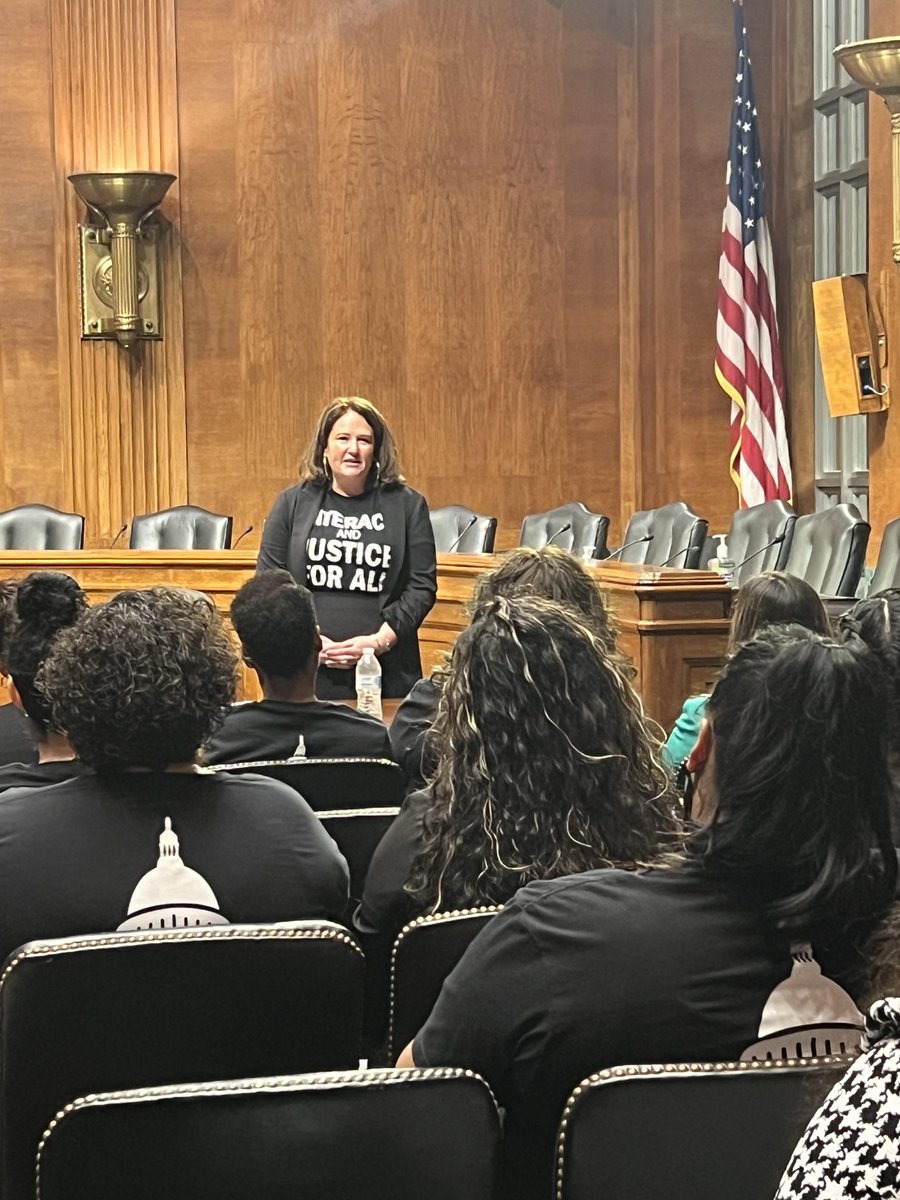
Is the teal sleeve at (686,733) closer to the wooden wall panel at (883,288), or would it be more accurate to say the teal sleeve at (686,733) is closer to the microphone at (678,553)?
the microphone at (678,553)

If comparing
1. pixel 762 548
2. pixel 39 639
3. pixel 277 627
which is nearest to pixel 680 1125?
pixel 39 639

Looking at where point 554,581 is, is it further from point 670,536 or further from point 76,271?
point 76,271

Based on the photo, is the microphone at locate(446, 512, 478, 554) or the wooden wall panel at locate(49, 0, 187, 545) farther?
the wooden wall panel at locate(49, 0, 187, 545)

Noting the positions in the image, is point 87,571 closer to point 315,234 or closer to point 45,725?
point 315,234

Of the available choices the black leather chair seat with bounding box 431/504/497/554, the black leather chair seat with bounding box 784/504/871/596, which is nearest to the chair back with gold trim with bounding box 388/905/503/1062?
the black leather chair seat with bounding box 784/504/871/596

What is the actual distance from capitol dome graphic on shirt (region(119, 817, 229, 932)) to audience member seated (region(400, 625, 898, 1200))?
557mm

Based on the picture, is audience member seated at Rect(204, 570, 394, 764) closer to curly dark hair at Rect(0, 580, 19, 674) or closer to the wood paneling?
curly dark hair at Rect(0, 580, 19, 674)

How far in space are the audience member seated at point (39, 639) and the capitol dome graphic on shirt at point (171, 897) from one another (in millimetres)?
763

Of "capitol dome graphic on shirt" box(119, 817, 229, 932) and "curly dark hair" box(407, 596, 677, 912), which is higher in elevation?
"curly dark hair" box(407, 596, 677, 912)

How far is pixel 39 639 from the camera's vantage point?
3281 mm

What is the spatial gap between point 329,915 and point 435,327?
858 centimetres

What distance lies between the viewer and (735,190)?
960 centimetres

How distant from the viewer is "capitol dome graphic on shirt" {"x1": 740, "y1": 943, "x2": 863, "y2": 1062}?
1.63 metres

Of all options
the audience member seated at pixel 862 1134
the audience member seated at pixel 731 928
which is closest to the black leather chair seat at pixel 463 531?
the audience member seated at pixel 731 928
